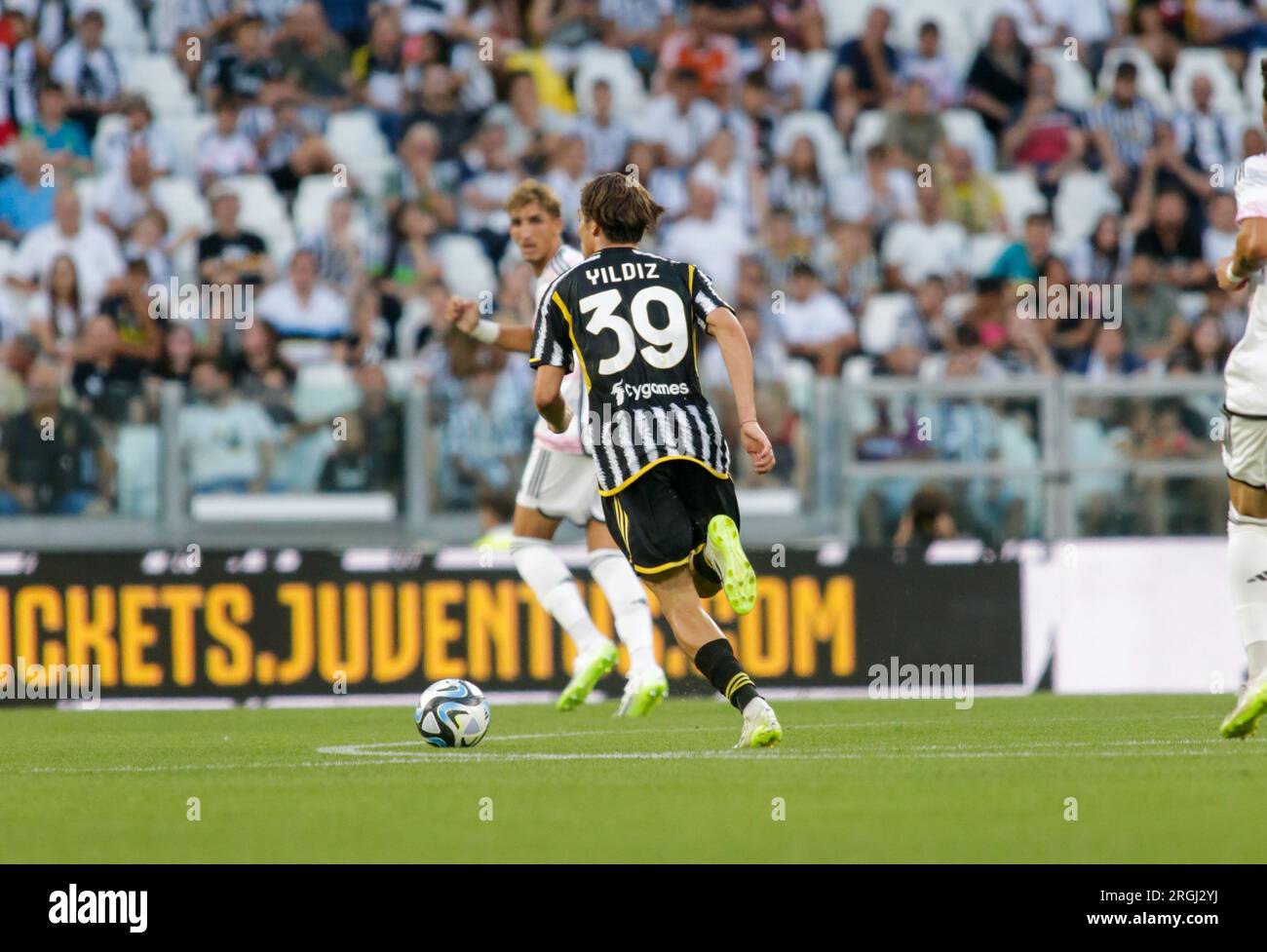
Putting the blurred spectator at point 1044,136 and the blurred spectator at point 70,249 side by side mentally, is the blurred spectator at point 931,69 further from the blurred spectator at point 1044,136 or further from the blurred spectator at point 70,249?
the blurred spectator at point 70,249

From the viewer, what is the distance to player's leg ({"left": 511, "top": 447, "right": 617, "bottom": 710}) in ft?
35.2

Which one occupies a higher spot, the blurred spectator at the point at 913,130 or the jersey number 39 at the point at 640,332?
the blurred spectator at the point at 913,130

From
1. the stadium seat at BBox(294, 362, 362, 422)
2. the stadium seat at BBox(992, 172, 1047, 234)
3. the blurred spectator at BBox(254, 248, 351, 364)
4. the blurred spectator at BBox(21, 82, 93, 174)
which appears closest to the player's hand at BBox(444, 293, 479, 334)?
the stadium seat at BBox(294, 362, 362, 422)

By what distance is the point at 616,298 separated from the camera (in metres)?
8.21

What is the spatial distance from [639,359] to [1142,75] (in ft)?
39.2

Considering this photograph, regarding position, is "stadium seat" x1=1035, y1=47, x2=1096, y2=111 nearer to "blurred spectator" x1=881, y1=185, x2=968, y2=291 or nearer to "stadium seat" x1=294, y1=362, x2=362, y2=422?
"blurred spectator" x1=881, y1=185, x2=968, y2=291

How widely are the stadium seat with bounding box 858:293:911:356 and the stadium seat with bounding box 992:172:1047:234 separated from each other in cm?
197

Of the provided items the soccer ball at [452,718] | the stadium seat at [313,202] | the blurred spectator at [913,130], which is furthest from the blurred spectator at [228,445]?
the blurred spectator at [913,130]

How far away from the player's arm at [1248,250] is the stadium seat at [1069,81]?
1136 centimetres

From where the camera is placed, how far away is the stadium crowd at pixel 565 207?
43.9ft

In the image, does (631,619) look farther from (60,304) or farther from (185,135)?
(185,135)

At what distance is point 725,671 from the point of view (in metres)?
7.86
